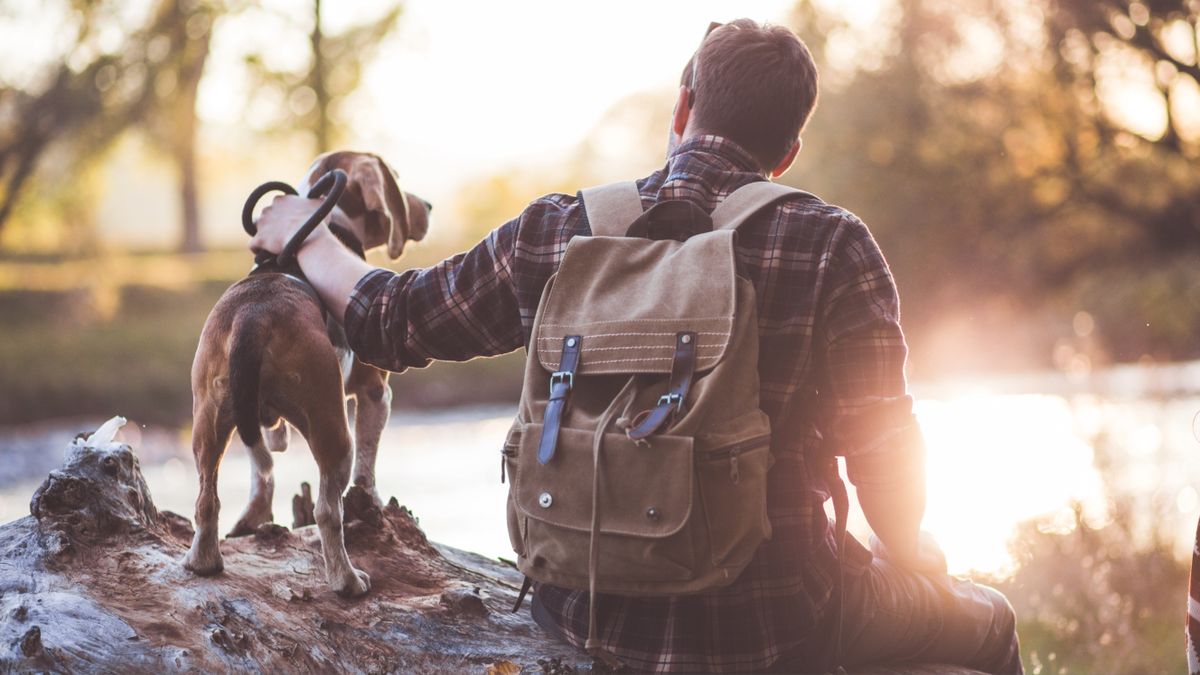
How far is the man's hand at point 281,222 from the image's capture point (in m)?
2.99

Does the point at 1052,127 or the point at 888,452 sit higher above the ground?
the point at 1052,127

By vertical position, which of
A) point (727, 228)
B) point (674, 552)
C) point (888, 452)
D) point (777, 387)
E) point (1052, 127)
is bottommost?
point (674, 552)

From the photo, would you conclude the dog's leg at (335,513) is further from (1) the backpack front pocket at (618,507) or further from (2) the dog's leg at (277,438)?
(1) the backpack front pocket at (618,507)

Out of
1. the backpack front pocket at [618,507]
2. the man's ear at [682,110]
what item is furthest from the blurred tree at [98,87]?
the backpack front pocket at [618,507]

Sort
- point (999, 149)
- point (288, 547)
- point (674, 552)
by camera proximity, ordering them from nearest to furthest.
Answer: point (674, 552) → point (288, 547) → point (999, 149)

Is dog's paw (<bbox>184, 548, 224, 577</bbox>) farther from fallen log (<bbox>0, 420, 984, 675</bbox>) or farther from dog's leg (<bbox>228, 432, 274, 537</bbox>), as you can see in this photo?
dog's leg (<bbox>228, 432, 274, 537</bbox>)

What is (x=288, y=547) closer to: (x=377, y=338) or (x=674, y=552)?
(x=377, y=338)

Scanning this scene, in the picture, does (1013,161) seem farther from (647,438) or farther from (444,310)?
(647,438)

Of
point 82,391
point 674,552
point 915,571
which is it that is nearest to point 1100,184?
point 915,571

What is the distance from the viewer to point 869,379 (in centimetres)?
234

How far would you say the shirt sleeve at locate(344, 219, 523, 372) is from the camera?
2.57m

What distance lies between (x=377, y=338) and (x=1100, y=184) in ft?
41.5

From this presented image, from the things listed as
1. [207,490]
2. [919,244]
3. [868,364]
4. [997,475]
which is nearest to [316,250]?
[207,490]

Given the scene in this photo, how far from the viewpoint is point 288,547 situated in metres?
3.23
